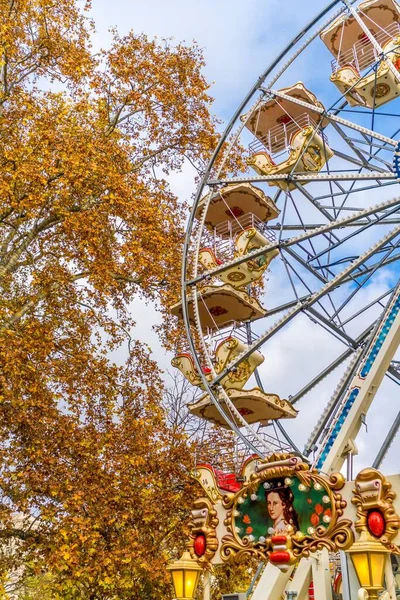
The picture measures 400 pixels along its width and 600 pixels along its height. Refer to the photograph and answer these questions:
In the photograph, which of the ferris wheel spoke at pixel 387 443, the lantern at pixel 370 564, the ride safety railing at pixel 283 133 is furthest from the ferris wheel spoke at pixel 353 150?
the lantern at pixel 370 564

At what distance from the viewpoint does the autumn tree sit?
12297 millimetres

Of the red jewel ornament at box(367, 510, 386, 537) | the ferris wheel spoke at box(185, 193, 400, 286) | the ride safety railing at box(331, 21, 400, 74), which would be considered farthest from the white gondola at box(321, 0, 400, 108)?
the red jewel ornament at box(367, 510, 386, 537)

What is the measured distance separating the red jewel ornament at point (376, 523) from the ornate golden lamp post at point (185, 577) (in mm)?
2586

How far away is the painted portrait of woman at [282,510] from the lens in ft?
25.6

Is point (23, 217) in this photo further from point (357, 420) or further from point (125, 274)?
point (357, 420)

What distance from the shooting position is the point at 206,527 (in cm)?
859

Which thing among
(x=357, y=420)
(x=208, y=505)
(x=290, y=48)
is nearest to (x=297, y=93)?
(x=290, y=48)

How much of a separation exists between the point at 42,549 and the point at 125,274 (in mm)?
5885

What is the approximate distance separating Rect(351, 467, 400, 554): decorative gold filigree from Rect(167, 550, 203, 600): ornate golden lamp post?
2.48 metres

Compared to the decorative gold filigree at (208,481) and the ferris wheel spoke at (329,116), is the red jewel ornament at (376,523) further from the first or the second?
the ferris wheel spoke at (329,116)

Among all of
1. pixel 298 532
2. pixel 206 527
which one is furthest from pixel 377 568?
pixel 206 527

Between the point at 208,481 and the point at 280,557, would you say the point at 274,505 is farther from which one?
the point at 208,481

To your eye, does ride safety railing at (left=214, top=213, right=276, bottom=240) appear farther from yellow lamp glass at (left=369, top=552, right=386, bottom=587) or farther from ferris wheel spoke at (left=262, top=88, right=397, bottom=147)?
yellow lamp glass at (left=369, top=552, right=386, bottom=587)

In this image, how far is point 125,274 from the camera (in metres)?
15.0
